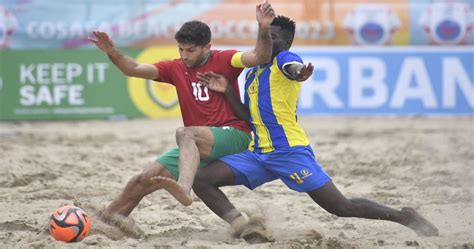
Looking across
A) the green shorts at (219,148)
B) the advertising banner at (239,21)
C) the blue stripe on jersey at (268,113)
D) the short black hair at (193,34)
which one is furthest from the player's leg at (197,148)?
the advertising banner at (239,21)

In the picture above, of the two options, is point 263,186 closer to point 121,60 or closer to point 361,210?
point 361,210

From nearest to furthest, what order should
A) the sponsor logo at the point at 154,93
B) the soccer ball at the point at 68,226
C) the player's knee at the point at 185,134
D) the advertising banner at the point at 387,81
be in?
the soccer ball at the point at 68,226 → the player's knee at the point at 185,134 → the sponsor logo at the point at 154,93 → the advertising banner at the point at 387,81

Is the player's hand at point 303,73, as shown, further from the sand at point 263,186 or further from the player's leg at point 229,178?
the sand at point 263,186

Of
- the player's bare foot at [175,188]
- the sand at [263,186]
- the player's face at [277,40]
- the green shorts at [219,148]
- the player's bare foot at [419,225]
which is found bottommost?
the sand at [263,186]

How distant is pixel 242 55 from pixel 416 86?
1002cm

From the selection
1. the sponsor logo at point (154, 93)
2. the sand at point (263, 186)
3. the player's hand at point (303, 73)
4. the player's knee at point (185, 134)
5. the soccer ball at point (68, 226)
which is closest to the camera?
the player's hand at point (303, 73)

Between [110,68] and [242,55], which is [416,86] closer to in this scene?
[110,68]

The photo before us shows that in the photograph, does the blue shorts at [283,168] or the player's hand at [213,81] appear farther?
the player's hand at [213,81]

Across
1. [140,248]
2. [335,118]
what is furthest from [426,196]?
[335,118]

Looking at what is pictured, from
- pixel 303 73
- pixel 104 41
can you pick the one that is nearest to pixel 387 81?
pixel 104 41

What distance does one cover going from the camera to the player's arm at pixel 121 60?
19.7ft

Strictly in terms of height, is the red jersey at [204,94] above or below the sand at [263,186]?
above

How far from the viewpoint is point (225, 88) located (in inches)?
236

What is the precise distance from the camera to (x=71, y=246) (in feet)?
17.8
